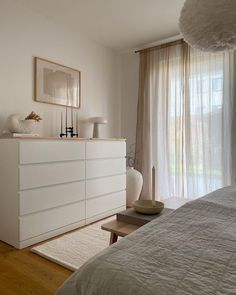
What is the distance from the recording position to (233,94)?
3.07 m

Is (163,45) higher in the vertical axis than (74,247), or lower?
higher

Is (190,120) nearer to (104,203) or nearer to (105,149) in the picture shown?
(105,149)

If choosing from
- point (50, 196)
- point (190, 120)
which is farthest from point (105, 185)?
point (190, 120)

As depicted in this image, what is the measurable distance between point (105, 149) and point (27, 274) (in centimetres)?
166

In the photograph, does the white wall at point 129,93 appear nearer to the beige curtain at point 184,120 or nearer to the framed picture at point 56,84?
the beige curtain at point 184,120

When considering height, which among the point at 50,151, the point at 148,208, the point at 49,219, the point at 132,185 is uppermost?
the point at 50,151

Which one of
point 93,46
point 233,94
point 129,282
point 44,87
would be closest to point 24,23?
point 44,87

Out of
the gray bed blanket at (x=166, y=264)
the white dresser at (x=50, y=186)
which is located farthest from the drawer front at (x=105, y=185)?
the gray bed blanket at (x=166, y=264)

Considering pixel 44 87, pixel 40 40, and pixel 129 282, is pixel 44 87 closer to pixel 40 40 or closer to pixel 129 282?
pixel 40 40

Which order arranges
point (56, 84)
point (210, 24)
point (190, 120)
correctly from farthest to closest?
1. point (190, 120)
2. point (56, 84)
3. point (210, 24)

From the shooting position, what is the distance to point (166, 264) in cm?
69

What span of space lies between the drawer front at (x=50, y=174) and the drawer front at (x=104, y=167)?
4.4 inches

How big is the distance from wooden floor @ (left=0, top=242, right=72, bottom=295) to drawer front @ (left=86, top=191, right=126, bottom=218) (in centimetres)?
87

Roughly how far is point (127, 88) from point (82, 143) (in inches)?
72.7
